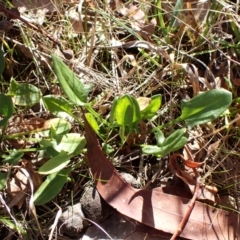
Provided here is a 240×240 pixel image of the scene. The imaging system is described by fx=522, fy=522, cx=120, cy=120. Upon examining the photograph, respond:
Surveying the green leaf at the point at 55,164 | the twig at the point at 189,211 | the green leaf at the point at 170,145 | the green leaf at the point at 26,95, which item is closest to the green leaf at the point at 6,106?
the green leaf at the point at 26,95

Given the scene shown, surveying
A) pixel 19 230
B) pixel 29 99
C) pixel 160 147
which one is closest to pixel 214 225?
pixel 160 147

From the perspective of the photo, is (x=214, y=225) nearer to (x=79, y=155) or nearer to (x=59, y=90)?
(x=79, y=155)

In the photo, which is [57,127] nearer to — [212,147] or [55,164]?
[55,164]

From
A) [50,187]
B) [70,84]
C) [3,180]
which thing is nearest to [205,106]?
[70,84]

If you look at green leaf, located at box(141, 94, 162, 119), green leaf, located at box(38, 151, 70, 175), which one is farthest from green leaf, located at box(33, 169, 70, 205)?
green leaf, located at box(141, 94, 162, 119)

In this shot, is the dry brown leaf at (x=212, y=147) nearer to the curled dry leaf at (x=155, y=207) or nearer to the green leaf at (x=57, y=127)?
the curled dry leaf at (x=155, y=207)
